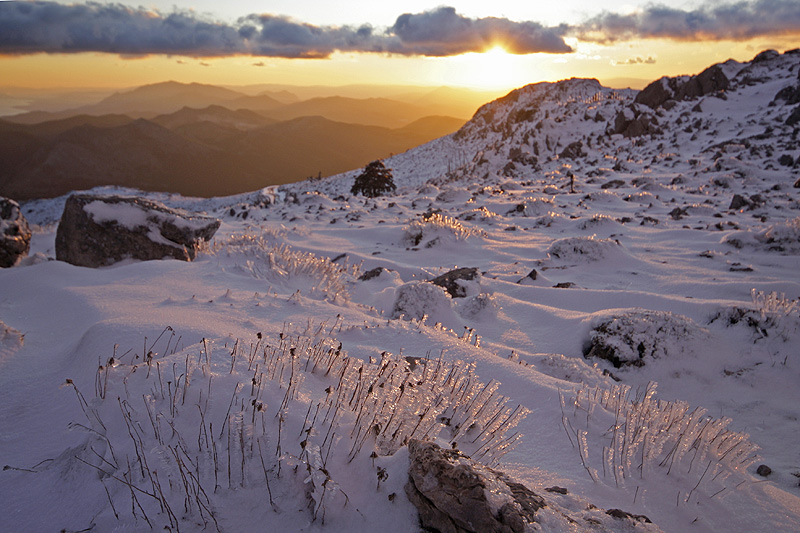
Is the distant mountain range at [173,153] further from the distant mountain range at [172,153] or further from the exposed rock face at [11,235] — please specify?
the exposed rock face at [11,235]

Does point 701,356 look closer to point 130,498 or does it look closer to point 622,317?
point 622,317

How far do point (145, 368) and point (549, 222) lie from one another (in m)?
10.00

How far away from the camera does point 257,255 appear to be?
612 cm

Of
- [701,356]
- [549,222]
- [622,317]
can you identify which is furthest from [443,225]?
[701,356]

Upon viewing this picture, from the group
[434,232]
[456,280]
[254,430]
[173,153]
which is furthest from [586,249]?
[173,153]

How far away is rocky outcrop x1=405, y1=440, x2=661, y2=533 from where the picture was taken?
154 centimetres

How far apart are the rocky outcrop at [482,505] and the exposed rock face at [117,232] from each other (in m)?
5.99

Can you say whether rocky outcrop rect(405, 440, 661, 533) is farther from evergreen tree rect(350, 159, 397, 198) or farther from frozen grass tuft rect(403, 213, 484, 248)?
evergreen tree rect(350, 159, 397, 198)

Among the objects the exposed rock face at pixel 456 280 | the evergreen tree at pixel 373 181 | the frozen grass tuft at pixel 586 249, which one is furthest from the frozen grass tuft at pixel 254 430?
the evergreen tree at pixel 373 181

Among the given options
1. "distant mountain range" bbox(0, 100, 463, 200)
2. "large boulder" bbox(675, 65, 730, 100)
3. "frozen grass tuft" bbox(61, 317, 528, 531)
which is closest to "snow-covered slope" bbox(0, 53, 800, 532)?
"frozen grass tuft" bbox(61, 317, 528, 531)

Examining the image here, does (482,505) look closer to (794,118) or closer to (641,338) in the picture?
(641,338)

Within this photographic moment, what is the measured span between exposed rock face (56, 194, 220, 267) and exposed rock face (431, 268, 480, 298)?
12.7 ft

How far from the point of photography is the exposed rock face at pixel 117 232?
22.0 ft

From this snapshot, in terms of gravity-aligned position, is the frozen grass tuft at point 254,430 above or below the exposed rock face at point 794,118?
below
